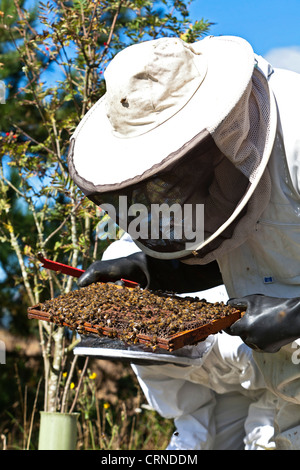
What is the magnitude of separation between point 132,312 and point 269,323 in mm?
568

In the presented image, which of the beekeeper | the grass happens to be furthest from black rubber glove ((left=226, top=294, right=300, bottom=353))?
the grass

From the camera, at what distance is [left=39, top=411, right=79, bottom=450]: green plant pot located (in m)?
4.05

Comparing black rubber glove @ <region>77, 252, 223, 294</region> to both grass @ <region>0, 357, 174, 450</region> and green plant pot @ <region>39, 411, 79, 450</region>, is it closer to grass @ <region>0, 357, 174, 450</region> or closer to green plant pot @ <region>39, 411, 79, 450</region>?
green plant pot @ <region>39, 411, 79, 450</region>

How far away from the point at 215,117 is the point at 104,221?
202 centimetres

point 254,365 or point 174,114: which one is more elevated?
point 174,114

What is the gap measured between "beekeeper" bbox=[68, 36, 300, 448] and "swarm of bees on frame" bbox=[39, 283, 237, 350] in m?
0.19

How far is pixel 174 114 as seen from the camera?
2.45 meters

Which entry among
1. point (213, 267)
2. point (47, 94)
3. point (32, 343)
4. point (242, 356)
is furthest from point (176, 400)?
point (32, 343)

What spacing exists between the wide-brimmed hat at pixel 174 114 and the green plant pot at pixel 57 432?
6.85ft

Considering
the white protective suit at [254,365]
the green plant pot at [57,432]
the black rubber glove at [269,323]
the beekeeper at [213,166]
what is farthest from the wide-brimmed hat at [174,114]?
the green plant pot at [57,432]

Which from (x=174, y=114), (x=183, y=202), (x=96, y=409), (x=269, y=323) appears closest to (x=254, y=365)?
(x=269, y=323)

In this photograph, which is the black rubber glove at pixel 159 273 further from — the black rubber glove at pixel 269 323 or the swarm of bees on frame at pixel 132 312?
the black rubber glove at pixel 269 323

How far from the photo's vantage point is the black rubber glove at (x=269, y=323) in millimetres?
2537

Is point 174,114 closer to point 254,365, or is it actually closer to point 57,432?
point 254,365
